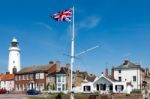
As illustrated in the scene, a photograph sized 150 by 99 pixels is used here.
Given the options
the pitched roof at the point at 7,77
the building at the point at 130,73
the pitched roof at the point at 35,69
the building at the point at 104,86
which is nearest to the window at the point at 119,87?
the building at the point at 104,86

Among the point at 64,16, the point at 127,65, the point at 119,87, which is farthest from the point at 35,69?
the point at 64,16

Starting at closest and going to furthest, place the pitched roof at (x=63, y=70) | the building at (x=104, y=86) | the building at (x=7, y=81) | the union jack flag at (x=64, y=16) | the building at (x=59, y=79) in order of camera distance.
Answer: the union jack flag at (x=64, y=16) → the building at (x=104, y=86) → the building at (x=59, y=79) → the pitched roof at (x=63, y=70) → the building at (x=7, y=81)

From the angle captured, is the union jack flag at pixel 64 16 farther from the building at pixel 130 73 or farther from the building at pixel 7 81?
the building at pixel 7 81

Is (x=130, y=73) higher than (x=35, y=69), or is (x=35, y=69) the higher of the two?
(x=35, y=69)

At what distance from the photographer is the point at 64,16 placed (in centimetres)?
3691

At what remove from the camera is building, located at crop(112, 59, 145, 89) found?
89.1 metres

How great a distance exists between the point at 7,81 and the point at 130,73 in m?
34.9

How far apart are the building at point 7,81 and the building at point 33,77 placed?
2.33m

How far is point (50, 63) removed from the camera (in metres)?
98.5

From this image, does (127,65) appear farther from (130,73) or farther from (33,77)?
(33,77)

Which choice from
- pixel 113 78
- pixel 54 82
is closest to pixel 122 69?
pixel 113 78

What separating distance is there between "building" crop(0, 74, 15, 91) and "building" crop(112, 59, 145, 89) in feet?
93.2

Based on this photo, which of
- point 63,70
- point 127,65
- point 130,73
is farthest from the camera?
point 63,70

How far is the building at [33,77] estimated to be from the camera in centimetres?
9562
